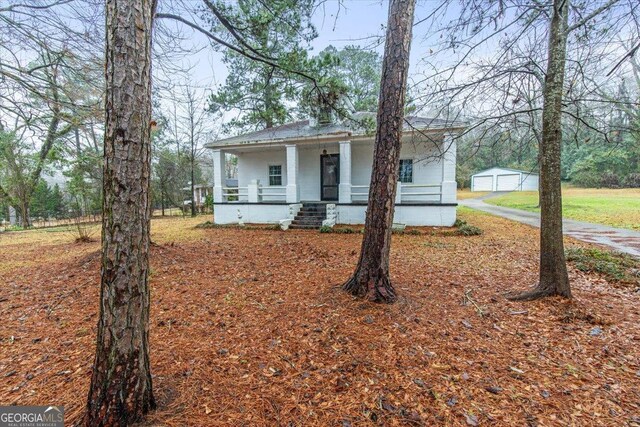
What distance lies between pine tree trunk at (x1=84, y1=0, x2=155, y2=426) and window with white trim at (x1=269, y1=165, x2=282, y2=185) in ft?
38.6

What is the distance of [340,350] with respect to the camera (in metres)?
2.58

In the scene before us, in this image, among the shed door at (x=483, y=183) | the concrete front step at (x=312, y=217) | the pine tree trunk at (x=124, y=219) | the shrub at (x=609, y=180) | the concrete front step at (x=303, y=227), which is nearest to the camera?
the pine tree trunk at (x=124, y=219)

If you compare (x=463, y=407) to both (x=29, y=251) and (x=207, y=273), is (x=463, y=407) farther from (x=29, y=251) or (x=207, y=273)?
(x=29, y=251)

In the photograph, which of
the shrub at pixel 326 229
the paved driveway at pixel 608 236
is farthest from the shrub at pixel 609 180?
the shrub at pixel 326 229

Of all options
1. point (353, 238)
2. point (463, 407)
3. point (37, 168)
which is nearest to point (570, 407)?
point (463, 407)

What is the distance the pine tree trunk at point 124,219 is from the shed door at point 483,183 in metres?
43.9

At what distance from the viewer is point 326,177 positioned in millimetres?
12820

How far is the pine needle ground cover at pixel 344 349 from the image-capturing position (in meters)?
1.92

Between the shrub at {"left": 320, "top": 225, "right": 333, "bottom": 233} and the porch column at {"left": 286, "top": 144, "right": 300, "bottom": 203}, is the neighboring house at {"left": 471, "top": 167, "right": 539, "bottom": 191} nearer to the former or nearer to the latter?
the porch column at {"left": 286, "top": 144, "right": 300, "bottom": 203}

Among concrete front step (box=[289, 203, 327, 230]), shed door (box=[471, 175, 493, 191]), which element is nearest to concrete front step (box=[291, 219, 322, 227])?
concrete front step (box=[289, 203, 327, 230])

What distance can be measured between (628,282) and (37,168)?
2237 centimetres

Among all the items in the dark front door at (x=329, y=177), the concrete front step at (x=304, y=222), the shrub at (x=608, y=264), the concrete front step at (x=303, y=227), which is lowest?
the shrub at (x=608, y=264)

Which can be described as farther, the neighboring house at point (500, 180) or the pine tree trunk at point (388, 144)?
the neighboring house at point (500, 180)

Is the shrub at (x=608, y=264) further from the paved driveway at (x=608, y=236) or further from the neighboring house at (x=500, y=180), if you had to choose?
the neighboring house at (x=500, y=180)
